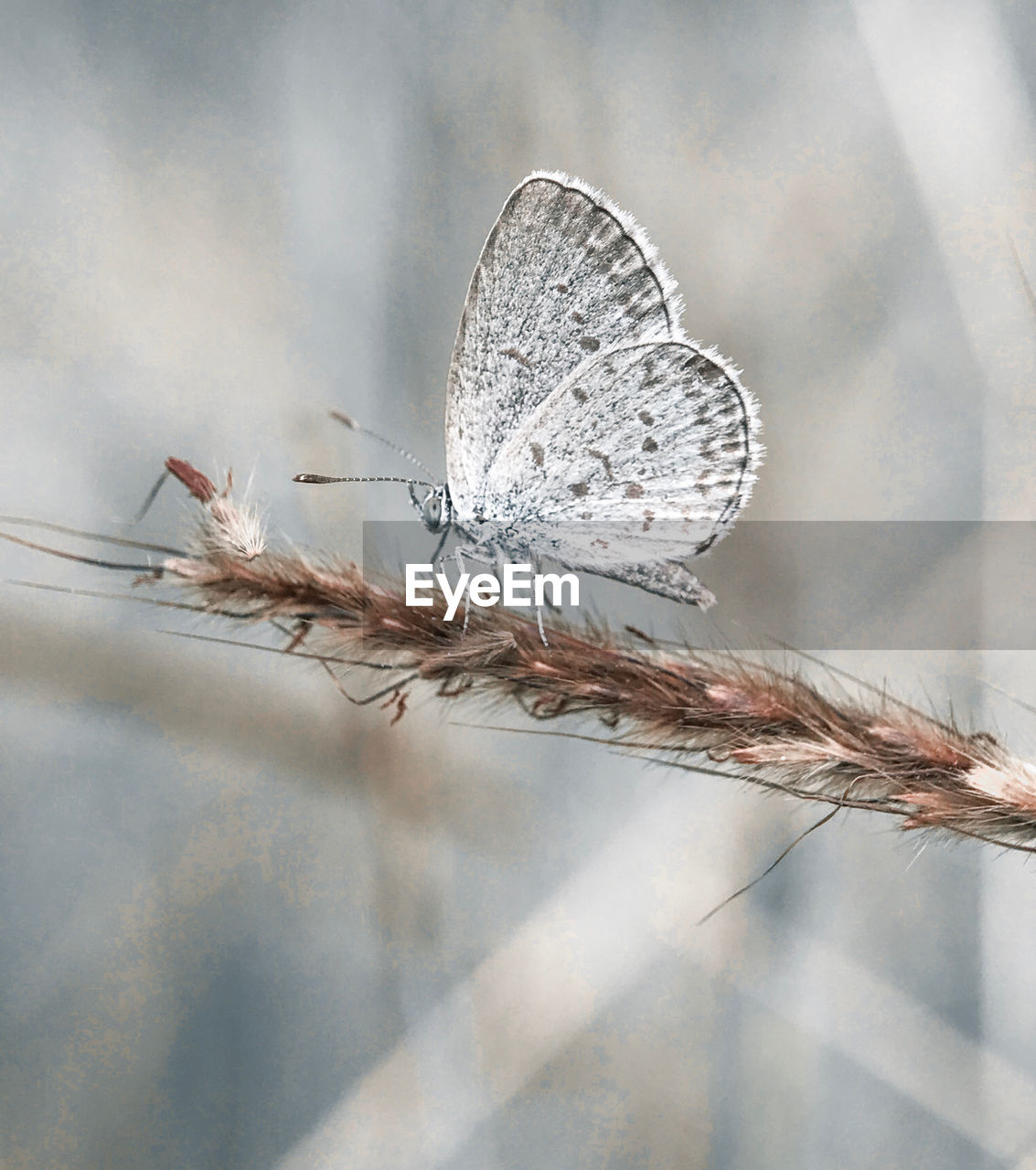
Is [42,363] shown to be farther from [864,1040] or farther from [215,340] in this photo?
[864,1040]

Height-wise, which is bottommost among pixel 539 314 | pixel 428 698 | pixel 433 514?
pixel 428 698

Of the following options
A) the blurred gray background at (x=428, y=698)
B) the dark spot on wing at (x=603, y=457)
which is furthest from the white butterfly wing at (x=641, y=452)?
the blurred gray background at (x=428, y=698)

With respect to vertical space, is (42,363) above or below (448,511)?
above

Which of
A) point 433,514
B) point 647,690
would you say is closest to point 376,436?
point 433,514

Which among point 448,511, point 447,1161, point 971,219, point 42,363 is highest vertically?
point 971,219

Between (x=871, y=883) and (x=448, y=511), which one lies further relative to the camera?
(x=871, y=883)

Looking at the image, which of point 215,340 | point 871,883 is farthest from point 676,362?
point 871,883

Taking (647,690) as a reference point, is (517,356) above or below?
above

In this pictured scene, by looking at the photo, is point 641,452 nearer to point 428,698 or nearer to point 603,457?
point 603,457
